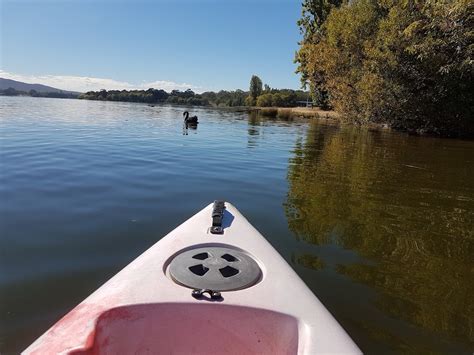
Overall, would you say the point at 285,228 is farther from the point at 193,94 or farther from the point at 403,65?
the point at 193,94

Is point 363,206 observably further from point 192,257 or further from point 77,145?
point 77,145

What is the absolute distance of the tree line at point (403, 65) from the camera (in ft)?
60.7

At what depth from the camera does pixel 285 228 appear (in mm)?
5320

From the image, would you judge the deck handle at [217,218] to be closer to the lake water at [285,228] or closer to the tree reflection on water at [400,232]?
the lake water at [285,228]

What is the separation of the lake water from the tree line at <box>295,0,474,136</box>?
10.9 meters

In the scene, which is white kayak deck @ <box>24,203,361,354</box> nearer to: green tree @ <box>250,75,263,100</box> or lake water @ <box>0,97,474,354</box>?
lake water @ <box>0,97,474,354</box>

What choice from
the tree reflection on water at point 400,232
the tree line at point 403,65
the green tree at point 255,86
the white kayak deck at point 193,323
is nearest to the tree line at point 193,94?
the green tree at point 255,86

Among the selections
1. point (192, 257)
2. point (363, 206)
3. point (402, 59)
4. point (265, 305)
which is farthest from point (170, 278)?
point (402, 59)

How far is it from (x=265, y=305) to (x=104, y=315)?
3.32ft

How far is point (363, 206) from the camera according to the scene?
668cm

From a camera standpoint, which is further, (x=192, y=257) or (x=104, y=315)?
(x=192, y=257)

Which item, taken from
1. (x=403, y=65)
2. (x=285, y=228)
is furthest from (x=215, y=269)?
(x=403, y=65)

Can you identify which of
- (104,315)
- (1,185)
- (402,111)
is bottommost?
(1,185)

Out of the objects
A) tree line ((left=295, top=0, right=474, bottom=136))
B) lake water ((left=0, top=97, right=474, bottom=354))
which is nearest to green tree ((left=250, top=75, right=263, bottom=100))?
tree line ((left=295, top=0, right=474, bottom=136))
